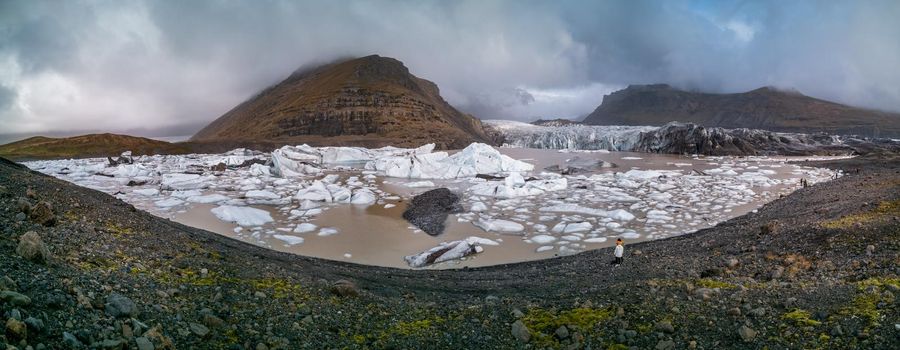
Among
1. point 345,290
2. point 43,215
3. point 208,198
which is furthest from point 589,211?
point 208,198

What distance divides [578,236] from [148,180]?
30.2 meters

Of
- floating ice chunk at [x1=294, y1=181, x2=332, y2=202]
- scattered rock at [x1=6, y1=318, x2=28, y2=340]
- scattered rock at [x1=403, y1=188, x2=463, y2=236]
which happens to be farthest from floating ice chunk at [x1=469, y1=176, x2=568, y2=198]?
scattered rock at [x1=6, y1=318, x2=28, y2=340]

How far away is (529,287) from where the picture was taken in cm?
788

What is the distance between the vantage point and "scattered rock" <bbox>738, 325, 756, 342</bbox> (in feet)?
13.8

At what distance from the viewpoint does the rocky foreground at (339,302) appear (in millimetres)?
3449

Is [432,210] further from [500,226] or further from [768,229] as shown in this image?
[768,229]

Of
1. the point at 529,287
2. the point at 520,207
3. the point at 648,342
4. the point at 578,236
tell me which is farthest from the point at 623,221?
the point at 648,342

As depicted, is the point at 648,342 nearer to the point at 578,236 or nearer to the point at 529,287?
the point at 529,287

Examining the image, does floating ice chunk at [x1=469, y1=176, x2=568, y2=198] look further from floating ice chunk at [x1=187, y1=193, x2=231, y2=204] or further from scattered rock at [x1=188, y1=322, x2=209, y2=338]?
scattered rock at [x1=188, y1=322, x2=209, y2=338]

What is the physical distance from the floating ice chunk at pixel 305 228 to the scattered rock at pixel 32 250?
1137 cm

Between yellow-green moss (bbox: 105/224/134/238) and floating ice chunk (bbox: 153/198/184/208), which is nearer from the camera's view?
yellow-green moss (bbox: 105/224/134/238)

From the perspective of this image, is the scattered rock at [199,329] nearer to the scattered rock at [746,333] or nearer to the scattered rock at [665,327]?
the scattered rock at [665,327]

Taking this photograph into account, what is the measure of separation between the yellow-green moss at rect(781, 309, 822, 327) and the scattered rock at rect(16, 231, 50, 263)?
7.24 meters

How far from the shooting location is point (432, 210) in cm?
1867
